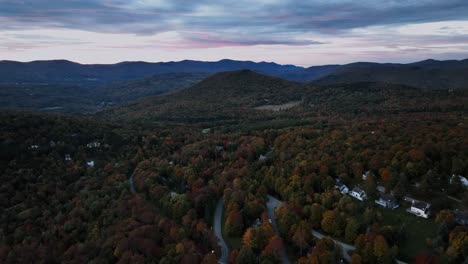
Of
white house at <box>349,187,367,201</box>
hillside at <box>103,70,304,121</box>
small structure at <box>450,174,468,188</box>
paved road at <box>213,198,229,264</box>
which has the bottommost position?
hillside at <box>103,70,304,121</box>

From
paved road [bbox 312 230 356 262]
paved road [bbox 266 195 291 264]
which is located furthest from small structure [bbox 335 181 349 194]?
paved road [bbox 312 230 356 262]

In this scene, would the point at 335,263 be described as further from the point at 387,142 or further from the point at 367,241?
the point at 387,142

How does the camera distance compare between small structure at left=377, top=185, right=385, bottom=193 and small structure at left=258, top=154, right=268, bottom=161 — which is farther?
small structure at left=258, top=154, right=268, bottom=161

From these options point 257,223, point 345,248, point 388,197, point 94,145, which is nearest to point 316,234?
point 345,248

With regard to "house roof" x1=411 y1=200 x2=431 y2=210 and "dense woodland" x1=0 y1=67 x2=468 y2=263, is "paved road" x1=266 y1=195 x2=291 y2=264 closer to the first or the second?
"dense woodland" x1=0 y1=67 x2=468 y2=263

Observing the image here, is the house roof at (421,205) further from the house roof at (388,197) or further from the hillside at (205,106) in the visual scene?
the hillside at (205,106)

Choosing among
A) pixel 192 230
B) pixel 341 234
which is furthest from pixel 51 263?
pixel 341 234

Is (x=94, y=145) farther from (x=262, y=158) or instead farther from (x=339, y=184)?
(x=339, y=184)
